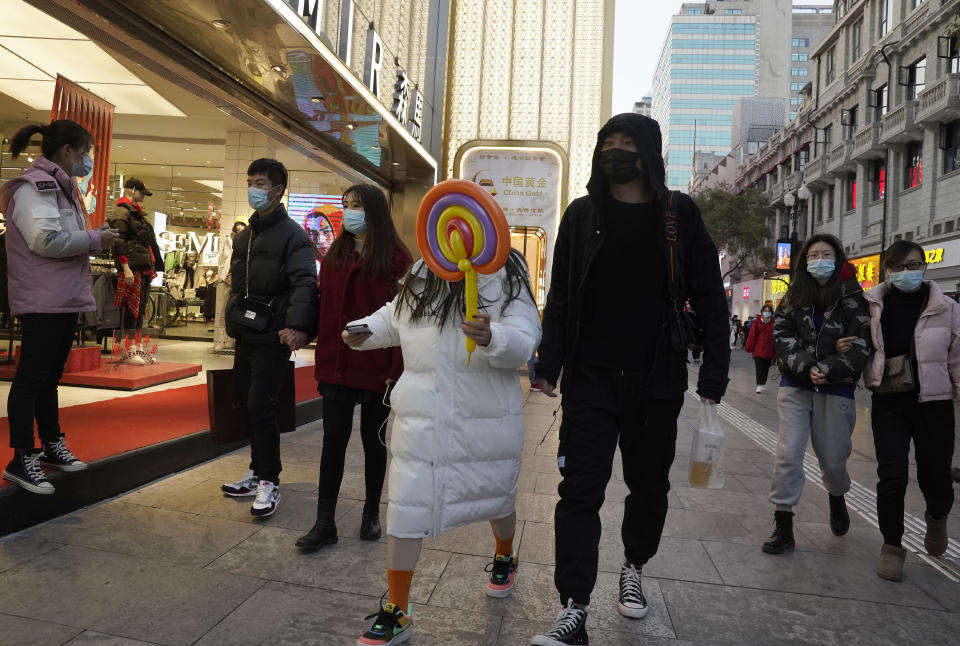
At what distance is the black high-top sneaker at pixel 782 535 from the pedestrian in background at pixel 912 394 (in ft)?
1.38

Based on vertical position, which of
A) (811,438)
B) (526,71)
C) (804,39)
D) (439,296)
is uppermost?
(804,39)

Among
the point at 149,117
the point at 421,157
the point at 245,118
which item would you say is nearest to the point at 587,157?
the point at 421,157

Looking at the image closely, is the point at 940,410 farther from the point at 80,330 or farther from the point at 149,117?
the point at 149,117

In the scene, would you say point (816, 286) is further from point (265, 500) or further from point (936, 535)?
point (265, 500)

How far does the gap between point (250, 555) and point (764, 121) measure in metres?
69.0

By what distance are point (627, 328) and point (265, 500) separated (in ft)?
7.37

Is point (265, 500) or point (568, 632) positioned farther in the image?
point (265, 500)

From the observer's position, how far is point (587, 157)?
11.8 meters

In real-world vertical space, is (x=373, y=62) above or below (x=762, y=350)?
above

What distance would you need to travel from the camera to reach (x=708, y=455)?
2443 millimetres

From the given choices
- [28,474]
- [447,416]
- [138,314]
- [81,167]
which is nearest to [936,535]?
[447,416]

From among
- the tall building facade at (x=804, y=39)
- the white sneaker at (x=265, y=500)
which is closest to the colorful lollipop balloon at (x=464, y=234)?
the white sneaker at (x=265, y=500)

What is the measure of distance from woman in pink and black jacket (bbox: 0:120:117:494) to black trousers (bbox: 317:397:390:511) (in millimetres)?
1340

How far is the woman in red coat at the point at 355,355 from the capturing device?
3234 mm
